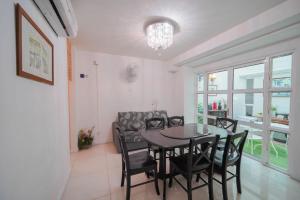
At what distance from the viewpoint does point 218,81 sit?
145 inches

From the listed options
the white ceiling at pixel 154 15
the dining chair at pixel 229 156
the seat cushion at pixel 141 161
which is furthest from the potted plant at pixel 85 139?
the dining chair at pixel 229 156

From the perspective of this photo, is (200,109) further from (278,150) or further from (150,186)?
(150,186)

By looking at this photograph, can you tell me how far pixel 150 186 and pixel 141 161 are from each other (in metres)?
0.52

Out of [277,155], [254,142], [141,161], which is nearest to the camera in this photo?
[141,161]

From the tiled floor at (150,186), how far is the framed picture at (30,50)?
1.64 meters

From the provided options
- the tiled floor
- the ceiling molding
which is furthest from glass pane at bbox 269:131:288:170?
the ceiling molding

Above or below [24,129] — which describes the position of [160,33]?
above

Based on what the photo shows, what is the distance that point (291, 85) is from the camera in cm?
223

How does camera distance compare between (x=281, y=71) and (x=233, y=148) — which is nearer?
(x=233, y=148)

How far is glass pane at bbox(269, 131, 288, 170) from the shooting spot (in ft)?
7.98

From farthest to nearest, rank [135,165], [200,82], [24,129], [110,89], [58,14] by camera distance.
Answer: [200,82] → [110,89] → [135,165] → [58,14] → [24,129]

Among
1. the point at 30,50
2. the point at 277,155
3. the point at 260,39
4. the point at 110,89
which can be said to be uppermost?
the point at 260,39

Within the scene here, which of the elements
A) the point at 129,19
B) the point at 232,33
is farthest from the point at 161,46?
the point at 232,33

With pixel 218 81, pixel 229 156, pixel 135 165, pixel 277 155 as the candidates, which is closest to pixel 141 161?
pixel 135 165
